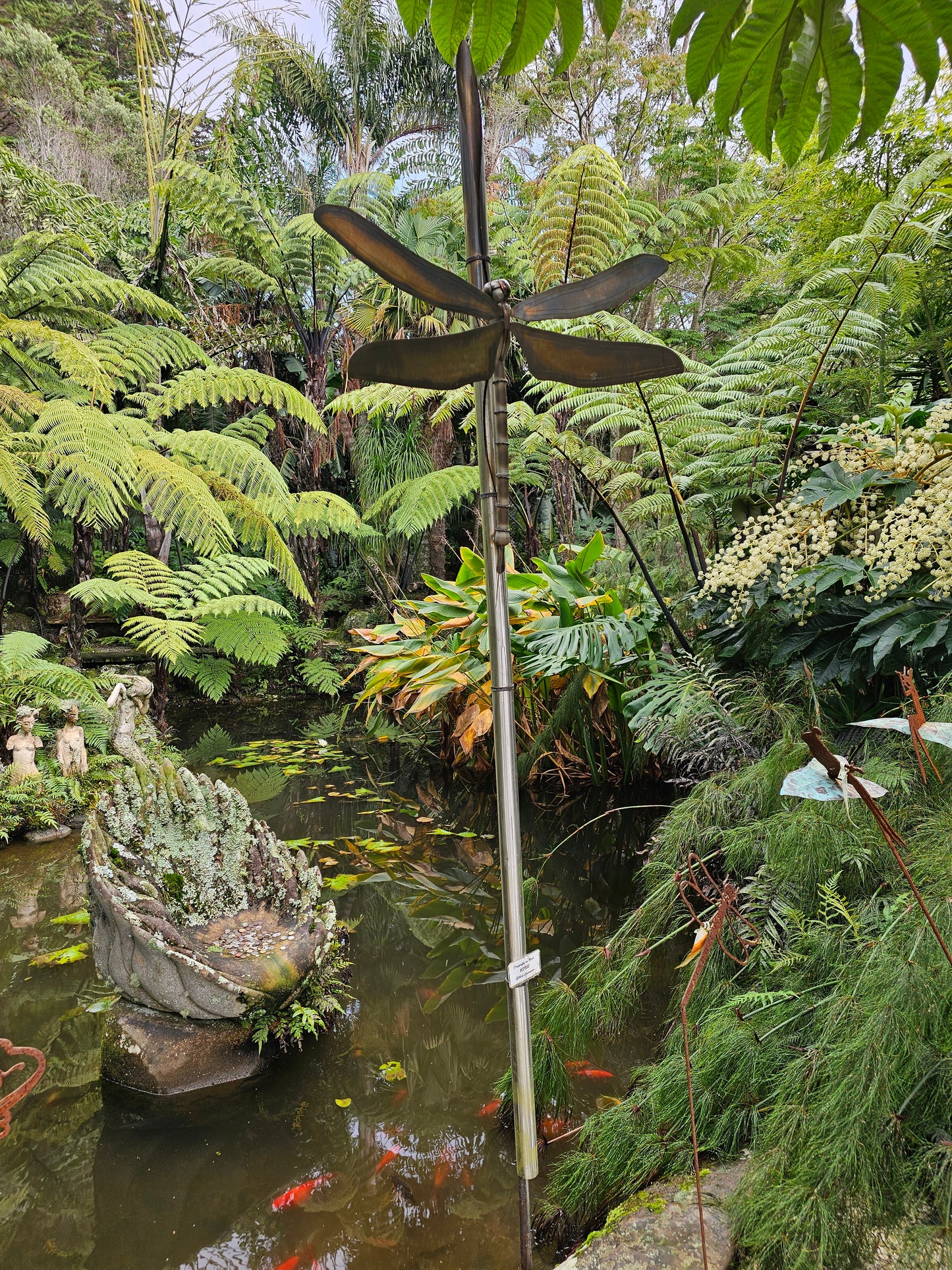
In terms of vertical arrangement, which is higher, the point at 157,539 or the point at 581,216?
the point at 581,216

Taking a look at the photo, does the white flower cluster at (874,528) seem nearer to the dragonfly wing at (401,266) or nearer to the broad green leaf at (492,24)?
the dragonfly wing at (401,266)

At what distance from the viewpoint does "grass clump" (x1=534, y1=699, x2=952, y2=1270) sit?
2.74ft

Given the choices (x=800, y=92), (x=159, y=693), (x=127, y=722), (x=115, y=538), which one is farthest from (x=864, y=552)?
(x=115, y=538)

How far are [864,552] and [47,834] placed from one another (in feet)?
10.3

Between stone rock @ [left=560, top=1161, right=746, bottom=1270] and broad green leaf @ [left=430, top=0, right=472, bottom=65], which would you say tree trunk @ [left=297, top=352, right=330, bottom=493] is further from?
stone rock @ [left=560, top=1161, right=746, bottom=1270]

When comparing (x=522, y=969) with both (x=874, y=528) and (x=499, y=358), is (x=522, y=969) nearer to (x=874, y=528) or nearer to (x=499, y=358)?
(x=499, y=358)

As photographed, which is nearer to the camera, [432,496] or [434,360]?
[434,360]

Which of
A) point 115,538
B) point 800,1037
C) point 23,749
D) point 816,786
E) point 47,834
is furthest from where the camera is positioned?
point 115,538

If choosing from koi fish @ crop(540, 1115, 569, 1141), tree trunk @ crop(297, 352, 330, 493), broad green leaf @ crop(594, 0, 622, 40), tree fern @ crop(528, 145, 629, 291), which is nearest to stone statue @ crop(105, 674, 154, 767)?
koi fish @ crop(540, 1115, 569, 1141)

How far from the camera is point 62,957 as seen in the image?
6.87 feet

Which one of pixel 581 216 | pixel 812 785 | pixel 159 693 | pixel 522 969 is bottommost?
pixel 159 693

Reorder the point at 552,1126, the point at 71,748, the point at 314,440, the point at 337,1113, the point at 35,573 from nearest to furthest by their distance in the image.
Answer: the point at 552,1126 → the point at 337,1113 → the point at 71,748 → the point at 35,573 → the point at 314,440

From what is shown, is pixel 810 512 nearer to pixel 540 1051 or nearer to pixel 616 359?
pixel 616 359

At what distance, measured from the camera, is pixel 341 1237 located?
1200mm
